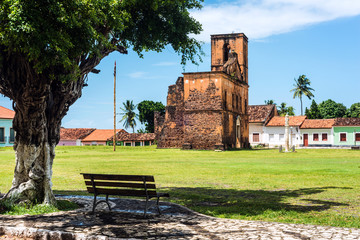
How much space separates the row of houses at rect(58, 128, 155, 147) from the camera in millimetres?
72750

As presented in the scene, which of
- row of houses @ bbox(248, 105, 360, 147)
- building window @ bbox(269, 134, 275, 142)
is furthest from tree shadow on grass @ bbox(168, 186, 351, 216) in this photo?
building window @ bbox(269, 134, 275, 142)

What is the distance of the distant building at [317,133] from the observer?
66.1 m

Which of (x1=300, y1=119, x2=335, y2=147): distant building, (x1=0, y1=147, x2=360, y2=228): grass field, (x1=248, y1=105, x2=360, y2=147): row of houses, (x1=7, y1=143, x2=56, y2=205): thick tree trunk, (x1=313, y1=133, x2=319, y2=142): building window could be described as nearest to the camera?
(x1=0, y1=147, x2=360, y2=228): grass field

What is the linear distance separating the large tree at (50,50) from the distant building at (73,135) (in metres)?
70.6

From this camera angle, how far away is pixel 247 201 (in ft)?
30.8

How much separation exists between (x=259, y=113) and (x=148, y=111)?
2414cm

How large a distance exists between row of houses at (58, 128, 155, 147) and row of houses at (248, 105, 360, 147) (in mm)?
18224

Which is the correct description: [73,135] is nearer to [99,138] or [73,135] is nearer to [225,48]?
[99,138]

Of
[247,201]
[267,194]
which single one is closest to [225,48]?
[267,194]

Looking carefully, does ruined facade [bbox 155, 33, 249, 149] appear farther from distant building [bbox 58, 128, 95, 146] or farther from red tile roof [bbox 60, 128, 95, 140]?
red tile roof [bbox 60, 128, 95, 140]

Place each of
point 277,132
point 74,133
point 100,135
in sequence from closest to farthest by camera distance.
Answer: point 277,132
point 100,135
point 74,133

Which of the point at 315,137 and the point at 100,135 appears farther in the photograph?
the point at 100,135

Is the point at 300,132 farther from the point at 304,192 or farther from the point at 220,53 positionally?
the point at 304,192

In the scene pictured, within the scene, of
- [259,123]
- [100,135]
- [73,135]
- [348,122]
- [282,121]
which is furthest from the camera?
[73,135]
